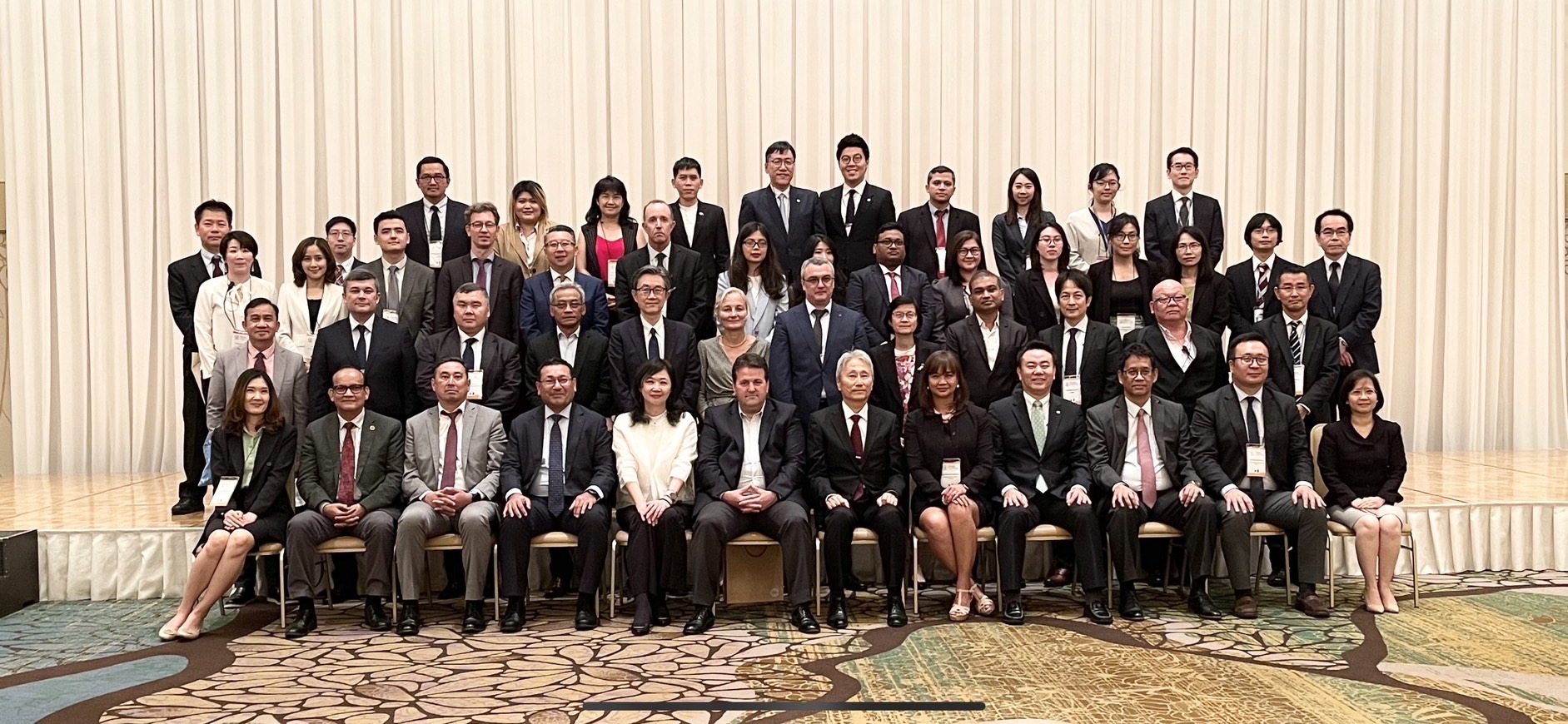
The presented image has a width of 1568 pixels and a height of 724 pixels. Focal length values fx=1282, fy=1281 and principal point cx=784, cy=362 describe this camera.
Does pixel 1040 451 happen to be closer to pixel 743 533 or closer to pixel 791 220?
pixel 743 533

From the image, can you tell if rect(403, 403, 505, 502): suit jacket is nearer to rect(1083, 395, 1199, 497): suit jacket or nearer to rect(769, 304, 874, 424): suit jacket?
rect(769, 304, 874, 424): suit jacket

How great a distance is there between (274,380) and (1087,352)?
137 inches

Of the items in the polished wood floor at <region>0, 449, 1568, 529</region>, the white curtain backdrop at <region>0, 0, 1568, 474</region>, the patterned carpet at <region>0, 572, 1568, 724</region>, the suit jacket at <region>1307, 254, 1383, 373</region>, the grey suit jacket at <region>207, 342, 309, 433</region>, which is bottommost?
the patterned carpet at <region>0, 572, 1568, 724</region>

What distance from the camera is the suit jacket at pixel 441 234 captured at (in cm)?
638

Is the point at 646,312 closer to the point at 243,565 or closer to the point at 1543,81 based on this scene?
the point at 243,565

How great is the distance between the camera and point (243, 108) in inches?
324

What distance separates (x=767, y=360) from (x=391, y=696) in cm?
234

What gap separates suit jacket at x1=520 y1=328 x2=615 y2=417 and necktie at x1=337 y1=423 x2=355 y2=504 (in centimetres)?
79

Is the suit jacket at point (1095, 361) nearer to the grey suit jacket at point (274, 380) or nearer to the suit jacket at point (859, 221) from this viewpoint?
the suit jacket at point (859, 221)

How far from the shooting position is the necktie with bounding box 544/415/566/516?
16.8 feet

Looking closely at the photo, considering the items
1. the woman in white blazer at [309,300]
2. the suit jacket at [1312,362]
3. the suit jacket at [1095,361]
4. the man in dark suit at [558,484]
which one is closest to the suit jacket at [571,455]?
the man in dark suit at [558,484]

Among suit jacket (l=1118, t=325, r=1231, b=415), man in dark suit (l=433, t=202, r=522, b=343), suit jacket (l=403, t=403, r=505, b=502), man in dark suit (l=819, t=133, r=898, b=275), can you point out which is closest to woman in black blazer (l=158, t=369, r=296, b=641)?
suit jacket (l=403, t=403, r=505, b=502)

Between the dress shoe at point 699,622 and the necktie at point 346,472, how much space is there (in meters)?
1.45

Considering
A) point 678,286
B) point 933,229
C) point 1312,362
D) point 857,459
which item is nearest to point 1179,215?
point 1312,362
